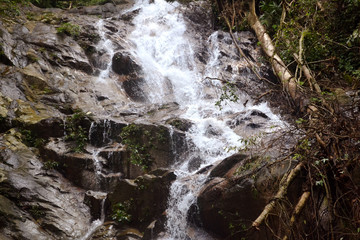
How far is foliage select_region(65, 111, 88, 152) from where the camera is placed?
8.37 metres

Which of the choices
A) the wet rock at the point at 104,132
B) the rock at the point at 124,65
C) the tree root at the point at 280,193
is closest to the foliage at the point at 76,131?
the wet rock at the point at 104,132

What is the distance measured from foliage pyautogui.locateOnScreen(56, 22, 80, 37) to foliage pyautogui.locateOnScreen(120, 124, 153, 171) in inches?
288

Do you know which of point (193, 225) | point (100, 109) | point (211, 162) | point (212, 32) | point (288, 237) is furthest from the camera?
point (212, 32)

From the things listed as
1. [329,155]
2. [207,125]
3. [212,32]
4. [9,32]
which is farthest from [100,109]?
[212,32]

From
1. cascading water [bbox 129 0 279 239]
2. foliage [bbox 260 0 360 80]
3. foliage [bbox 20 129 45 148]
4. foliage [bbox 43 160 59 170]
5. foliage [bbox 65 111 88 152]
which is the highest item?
foliage [bbox 260 0 360 80]

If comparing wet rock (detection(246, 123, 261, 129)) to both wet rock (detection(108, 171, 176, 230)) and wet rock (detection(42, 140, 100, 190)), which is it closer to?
wet rock (detection(108, 171, 176, 230))

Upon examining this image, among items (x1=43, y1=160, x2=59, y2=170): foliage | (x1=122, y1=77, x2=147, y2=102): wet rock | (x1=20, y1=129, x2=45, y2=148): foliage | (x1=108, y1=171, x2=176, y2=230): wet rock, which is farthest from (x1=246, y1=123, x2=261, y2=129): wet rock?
(x1=20, y1=129, x2=45, y2=148): foliage

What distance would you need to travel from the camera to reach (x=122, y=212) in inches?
262

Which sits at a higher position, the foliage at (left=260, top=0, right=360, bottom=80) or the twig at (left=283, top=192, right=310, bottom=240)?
the foliage at (left=260, top=0, right=360, bottom=80)

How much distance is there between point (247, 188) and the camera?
5176mm

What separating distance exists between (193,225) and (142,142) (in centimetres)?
296

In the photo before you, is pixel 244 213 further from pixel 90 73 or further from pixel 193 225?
pixel 90 73

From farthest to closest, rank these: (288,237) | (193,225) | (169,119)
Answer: (169,119)
(193,225)
(288,237)

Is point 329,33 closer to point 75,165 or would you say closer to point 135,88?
point 135,88
